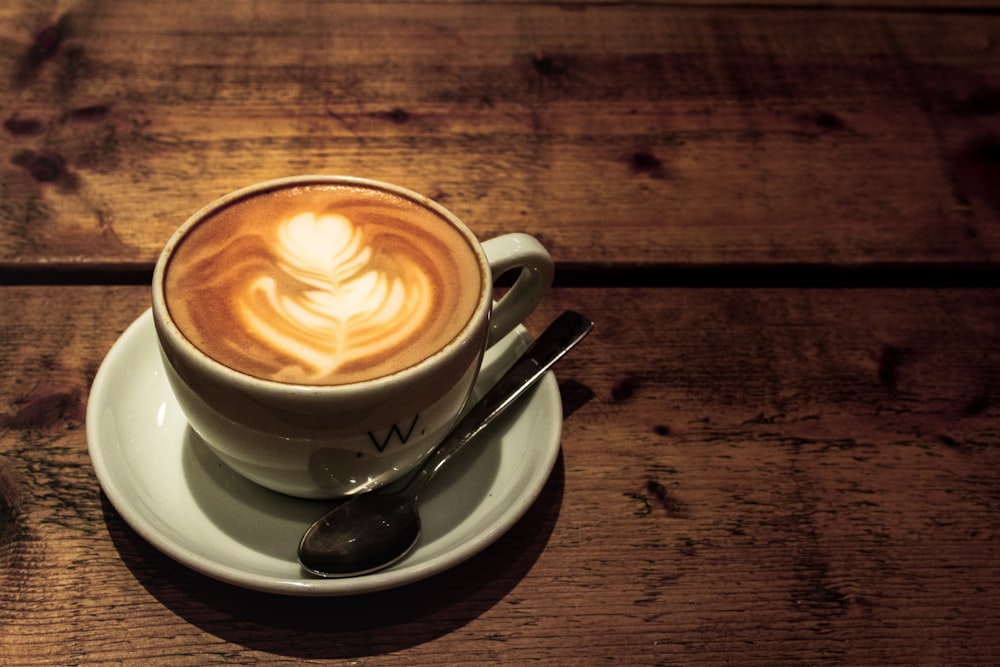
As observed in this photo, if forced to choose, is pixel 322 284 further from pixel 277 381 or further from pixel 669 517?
pixel 669 517

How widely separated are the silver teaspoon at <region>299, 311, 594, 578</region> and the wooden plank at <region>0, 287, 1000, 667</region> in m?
0.03

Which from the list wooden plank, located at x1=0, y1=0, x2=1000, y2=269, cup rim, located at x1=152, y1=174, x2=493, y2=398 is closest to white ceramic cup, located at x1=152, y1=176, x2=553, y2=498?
cup rim, located at x1=152, y1=174, x2=493, y2=398

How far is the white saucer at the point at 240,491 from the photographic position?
0.62 m

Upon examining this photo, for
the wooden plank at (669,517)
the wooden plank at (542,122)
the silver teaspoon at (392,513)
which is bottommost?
the wooden plank at (669,517)

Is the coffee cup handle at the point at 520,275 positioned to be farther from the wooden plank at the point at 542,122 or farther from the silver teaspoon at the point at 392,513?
the wooden plank at the point at 542,122

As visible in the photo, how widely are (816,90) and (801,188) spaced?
0.22m

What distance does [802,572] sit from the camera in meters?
0.70

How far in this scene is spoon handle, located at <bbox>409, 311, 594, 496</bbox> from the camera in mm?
728

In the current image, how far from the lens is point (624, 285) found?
3.10ft

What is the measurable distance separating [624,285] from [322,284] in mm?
358

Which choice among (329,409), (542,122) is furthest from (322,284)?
(542,122)

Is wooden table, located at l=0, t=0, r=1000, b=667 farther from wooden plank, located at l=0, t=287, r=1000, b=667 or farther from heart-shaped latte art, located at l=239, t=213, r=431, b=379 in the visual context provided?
heart-shaped latte art, located at l=239, t=213, r=431, b=379

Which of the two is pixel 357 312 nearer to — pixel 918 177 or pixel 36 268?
pixel 36 268

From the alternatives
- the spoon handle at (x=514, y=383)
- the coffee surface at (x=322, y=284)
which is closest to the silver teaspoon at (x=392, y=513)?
the spoon handle at (x=514, y=383)
